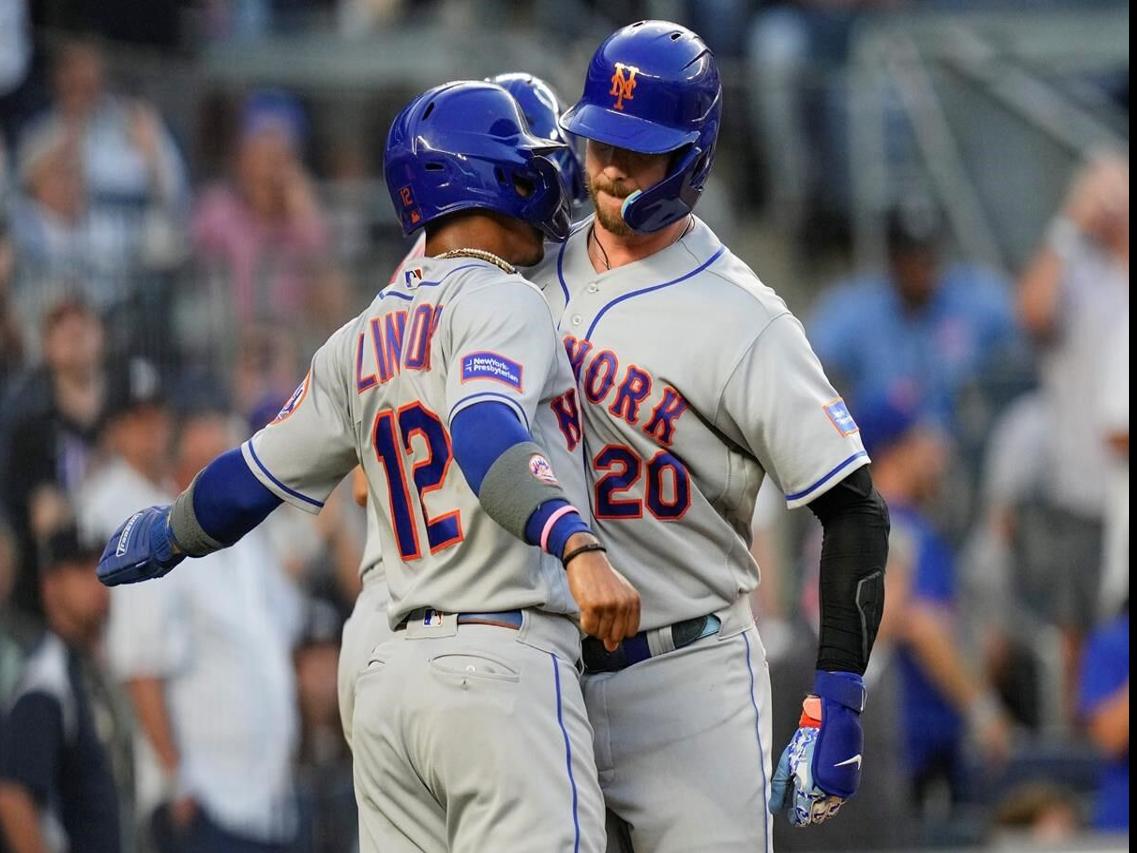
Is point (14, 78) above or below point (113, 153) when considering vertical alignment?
above

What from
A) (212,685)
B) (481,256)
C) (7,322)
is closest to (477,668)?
(481,256)

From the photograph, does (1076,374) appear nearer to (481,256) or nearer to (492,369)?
(481,256)

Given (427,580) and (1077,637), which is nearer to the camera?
(427,580)

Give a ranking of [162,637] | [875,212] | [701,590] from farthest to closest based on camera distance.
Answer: [875,212], [162,637], [701,590]

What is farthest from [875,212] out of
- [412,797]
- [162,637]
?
[412,797]

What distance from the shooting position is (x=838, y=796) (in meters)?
3.58

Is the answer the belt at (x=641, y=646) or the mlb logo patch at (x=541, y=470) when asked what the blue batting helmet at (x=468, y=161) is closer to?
the mlb logo patch at (x=541, y=470)

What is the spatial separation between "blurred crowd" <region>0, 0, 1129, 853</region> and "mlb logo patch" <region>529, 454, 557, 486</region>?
3429mm

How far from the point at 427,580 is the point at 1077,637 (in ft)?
17.8

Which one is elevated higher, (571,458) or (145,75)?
(571,458)

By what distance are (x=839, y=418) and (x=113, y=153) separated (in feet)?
13.9

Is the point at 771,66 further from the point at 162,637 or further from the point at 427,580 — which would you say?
the point at 427,580

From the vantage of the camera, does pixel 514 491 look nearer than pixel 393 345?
Yes

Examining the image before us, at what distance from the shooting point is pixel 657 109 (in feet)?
12.5
